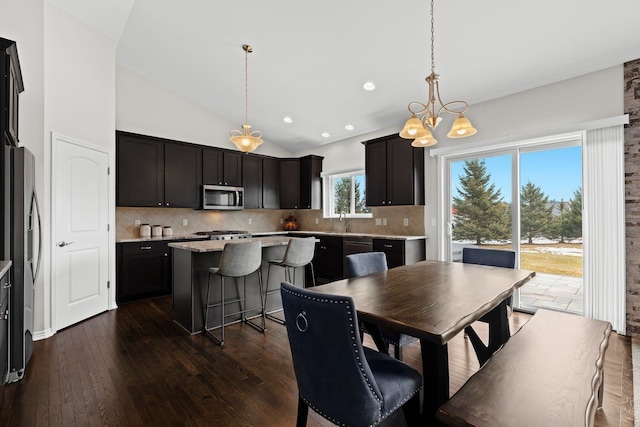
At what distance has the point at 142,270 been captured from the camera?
4379 millimetres

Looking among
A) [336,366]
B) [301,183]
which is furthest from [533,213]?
[301,183]

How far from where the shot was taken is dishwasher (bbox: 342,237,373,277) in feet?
15.9

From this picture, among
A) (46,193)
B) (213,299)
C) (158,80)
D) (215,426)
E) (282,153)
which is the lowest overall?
(215,426)

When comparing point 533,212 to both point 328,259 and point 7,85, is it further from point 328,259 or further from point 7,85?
point 7,85

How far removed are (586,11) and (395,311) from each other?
3.09m

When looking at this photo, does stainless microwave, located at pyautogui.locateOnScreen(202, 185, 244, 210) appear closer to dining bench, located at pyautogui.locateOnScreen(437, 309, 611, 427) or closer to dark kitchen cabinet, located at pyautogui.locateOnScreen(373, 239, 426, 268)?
dark kitchen cabinet, located at pyautogui.locateOnScreen(373, 239, 426, 268)

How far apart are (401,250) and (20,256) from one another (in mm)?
3992

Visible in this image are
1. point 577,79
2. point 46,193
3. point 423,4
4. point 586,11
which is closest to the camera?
point 586,11

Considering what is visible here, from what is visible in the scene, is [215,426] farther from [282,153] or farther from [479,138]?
[282,153]

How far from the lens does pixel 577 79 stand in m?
3.34

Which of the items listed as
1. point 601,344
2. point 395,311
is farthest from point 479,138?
point 395,311

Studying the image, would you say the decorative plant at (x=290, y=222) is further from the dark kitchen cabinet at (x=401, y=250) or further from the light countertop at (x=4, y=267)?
the light countertop at (x=4, y=267)

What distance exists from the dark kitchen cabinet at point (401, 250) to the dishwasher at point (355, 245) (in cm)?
12

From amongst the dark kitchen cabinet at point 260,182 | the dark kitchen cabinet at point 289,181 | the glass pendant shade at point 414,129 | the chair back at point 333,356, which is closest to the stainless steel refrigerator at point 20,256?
the chair back at point 333,356
